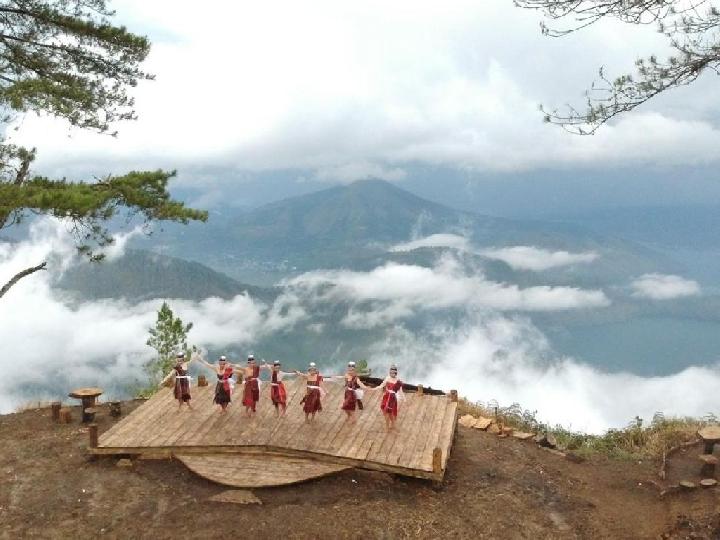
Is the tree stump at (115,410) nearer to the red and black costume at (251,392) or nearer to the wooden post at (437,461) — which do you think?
the red and black costume at (251,392)

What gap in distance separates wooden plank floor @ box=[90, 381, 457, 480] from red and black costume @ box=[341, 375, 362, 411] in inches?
21.0

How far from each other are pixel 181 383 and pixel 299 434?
4.10m

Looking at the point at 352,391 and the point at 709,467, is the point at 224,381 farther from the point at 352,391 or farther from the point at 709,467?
the point at 709,467

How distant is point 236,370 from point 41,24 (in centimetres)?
1064

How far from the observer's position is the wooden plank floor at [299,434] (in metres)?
13.6

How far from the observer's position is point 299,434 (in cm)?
1477

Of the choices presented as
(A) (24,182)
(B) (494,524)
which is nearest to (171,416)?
(A) (24,182)

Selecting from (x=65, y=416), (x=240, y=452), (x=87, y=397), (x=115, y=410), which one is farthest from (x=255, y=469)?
(x=65, y=416)

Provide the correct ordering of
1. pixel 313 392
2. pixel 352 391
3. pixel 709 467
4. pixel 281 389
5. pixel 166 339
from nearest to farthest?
pixel 709 467, pixel 313 392, pixel 352 391, pixel 281 389, pixel 166 339

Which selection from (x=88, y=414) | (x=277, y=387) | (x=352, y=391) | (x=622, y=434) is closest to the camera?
(x=352, y=391)

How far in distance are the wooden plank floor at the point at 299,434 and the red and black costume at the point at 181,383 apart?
50 cm

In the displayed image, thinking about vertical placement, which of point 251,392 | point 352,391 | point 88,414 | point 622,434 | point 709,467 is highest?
point 352,391

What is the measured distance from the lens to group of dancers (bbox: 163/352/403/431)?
15.2 meters

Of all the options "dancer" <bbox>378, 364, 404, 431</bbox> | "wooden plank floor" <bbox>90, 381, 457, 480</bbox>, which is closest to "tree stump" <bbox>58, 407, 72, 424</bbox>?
"wooden plank floor" <bbox>90, 381, 457, 480</bbox>
